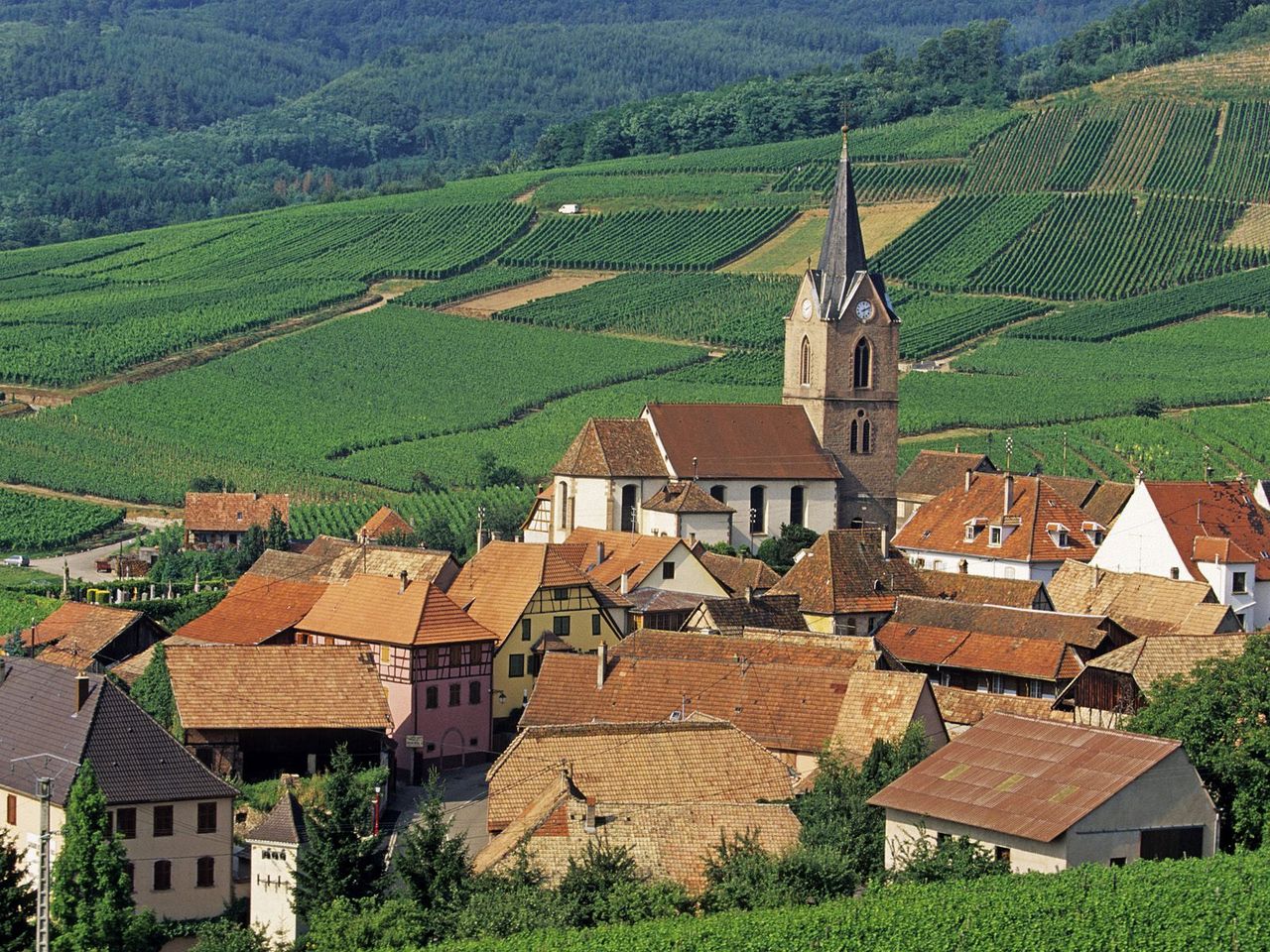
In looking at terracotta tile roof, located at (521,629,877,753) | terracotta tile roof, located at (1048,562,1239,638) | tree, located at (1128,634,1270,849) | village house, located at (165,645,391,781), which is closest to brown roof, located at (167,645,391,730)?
village house, located at (165,645,391,781)

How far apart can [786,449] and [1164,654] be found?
34373 millimetres

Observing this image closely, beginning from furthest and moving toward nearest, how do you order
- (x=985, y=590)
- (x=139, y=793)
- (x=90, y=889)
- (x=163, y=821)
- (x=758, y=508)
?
(x=758, y=508)
(x=985, y=590)
(x=163, y=821)
(x=139, y=793)
(x=90, y=889)

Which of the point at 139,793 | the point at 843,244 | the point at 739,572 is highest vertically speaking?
the point at 843,244

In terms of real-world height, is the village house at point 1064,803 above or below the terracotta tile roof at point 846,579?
above

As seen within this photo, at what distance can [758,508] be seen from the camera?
282 ft

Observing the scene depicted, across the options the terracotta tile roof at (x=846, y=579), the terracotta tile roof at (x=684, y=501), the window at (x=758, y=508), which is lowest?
the window at (x=758, y=508)

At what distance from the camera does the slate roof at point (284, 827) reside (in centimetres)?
4184

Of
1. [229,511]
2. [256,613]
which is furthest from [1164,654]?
[229,511]

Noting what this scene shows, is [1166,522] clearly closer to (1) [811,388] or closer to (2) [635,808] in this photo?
(1) [811,388]

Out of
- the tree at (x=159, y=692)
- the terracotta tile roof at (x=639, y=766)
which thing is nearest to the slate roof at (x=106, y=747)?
the terracotta tile roof at (x=639, y=766)

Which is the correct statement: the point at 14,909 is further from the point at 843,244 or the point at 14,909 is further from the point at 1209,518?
the point at 843,244

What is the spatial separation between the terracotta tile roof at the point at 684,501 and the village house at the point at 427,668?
907 inches

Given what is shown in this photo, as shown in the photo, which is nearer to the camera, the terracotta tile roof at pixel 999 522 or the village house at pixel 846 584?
the village house at pixel 846 584

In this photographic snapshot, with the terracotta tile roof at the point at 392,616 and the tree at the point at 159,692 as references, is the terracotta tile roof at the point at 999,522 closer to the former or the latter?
the terracotta tile roof at the point at 392,616
